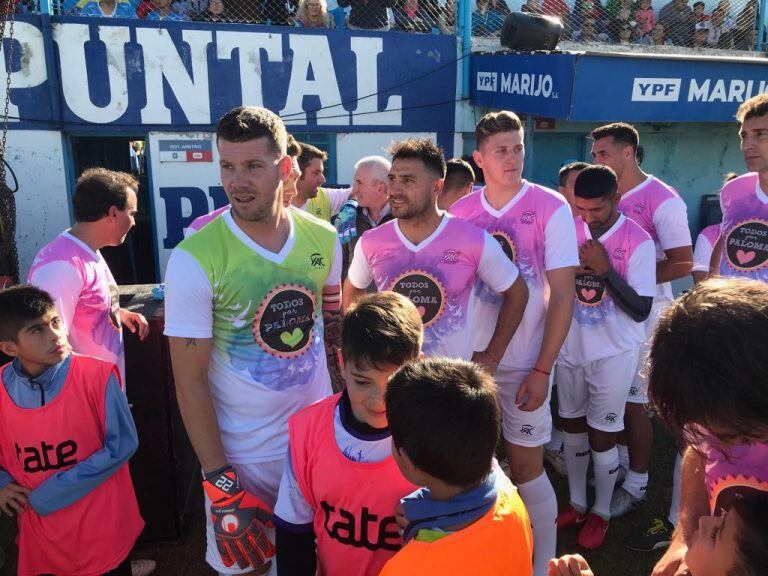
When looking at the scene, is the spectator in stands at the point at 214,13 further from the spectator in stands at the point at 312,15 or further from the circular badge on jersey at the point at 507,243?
the circular badge on jersey at the point at 507,243

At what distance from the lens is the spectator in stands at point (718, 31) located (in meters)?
10.8

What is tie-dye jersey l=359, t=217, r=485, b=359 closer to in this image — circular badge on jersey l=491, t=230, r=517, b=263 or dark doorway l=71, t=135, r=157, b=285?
circular badge on jersey l=491, t=230, r=517, b=263

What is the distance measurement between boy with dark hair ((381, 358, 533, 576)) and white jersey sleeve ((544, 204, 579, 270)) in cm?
155

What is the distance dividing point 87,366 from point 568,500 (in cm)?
295

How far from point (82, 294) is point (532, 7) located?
8.65m

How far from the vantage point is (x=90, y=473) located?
2.42 metres

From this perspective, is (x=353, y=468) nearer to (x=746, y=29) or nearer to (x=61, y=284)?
(x=61, y=284)

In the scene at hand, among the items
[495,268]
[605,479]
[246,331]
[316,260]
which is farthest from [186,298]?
[605,479]

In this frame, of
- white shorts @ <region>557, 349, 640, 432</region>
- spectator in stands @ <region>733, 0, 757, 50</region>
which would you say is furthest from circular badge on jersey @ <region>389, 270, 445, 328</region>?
spectator in stands @ <region>733, 0, 757, 50</region>

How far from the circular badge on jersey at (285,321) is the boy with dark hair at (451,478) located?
0.87 metres

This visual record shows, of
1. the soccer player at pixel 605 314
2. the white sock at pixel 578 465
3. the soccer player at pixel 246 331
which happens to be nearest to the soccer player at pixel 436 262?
the soccer player at pixel 246 331

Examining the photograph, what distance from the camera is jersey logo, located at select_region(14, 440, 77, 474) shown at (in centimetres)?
246

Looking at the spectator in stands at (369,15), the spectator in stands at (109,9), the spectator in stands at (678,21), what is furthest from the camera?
the spectator in stands at (678,21)

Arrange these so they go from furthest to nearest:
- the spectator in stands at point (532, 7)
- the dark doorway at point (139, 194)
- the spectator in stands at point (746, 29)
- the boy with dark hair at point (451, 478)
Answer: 1. the spectator in stands at point (746, 29)
2. the spectator in stands at point (532, 7)
3. the dark doorway at point (139, 194)
4. the boy with dark hair at point (451, 478)
